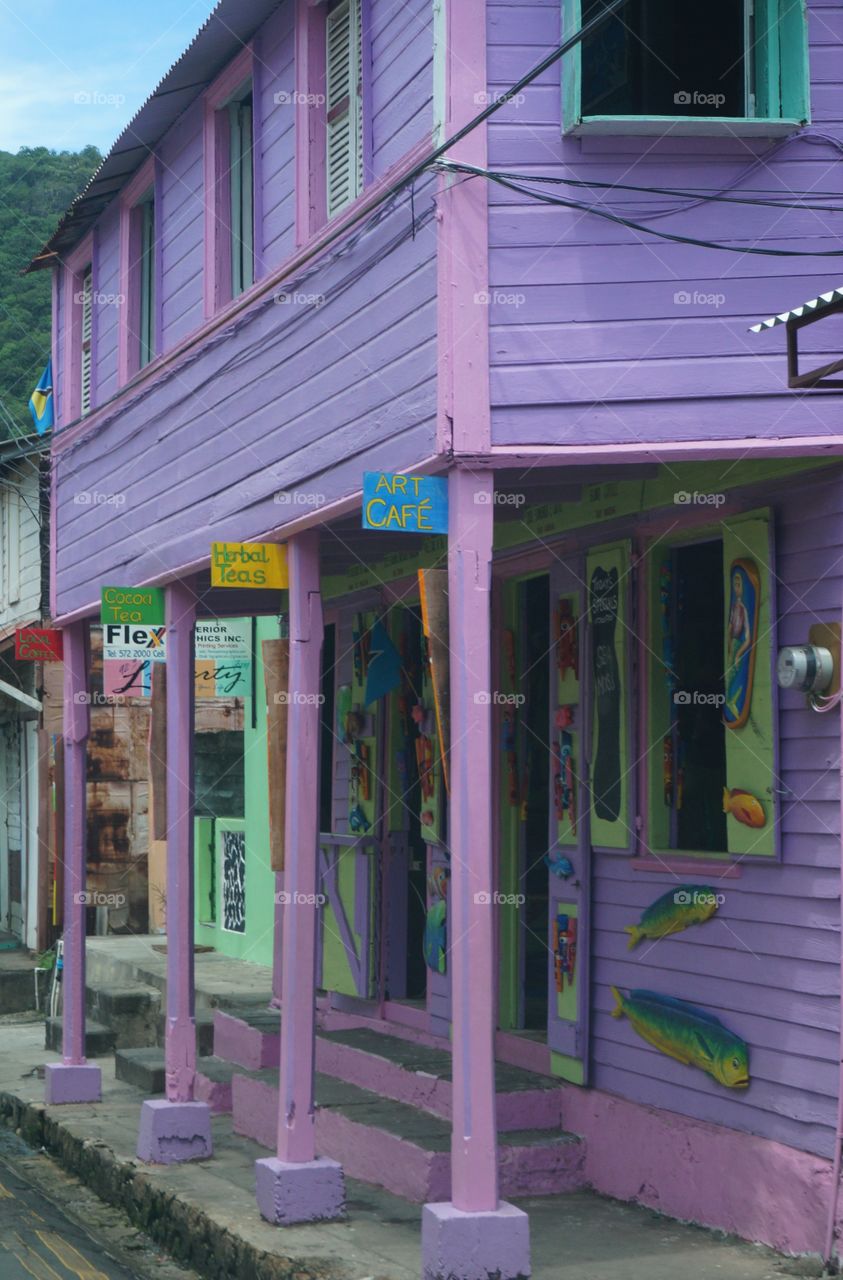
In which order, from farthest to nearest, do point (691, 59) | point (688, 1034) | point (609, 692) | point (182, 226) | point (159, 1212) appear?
point (182, 226) < point (159, 1212) < point (609, 692) < point (688, 1034) < point (691, 59)

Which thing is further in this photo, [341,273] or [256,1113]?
[256,1113]

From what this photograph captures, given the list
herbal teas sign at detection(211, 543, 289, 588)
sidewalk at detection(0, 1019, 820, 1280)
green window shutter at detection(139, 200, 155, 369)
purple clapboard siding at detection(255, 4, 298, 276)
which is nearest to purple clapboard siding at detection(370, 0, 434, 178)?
purple clapboard siding at detection(255, 4, 298, 276)

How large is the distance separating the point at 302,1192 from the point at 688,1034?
2082 millimetres

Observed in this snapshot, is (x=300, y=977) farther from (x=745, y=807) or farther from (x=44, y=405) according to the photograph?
(x=44, y=405)

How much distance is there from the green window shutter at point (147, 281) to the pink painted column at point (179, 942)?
2713 mm

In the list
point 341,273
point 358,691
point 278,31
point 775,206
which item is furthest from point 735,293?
point 358,691

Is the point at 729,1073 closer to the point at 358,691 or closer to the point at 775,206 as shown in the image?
the point at 775,206

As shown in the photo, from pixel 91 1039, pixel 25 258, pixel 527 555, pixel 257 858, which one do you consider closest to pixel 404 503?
pixel 527 555

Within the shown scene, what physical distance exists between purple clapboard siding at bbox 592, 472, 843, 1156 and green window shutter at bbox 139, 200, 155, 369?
20.9 ft

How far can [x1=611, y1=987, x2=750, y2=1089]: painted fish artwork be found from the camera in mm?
7848

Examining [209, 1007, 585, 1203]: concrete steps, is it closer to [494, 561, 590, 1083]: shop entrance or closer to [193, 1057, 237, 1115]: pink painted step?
[193, 1057, 237, 1115]: pink painted step

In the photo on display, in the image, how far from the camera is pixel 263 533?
9.68 metres

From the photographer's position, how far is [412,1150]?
890 cm

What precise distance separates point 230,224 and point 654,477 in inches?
154
